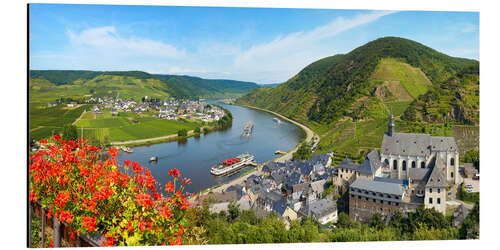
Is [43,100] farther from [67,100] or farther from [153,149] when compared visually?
[153,149]

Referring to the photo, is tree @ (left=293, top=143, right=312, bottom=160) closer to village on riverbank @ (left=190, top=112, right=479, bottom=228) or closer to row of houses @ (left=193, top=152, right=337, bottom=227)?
row of houses @ (left=193, top=152, right=337, bottom=227)

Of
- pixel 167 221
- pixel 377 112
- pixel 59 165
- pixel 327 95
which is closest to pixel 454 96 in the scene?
pixel 377 112

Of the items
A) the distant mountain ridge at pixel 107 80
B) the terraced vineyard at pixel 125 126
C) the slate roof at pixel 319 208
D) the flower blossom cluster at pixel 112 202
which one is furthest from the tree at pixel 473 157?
the distant mountain ridge at pixel 107 80

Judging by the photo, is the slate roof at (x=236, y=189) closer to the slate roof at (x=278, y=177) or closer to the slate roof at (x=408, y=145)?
the slate roof at (x=278, y=177)

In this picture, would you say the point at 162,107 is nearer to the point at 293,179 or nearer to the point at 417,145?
the point at 293,179

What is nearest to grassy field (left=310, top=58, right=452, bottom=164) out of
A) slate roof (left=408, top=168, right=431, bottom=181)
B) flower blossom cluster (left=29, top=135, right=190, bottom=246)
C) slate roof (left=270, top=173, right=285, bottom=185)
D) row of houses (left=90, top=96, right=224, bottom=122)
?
slate roof (left=408, top=168, right=431, bottom=181)

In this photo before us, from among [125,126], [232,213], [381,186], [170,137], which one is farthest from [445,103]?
[125,126]

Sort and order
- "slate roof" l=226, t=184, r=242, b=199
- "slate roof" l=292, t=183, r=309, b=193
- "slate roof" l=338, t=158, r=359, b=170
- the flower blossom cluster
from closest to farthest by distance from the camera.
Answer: the flower blossom cluster → "slate roof" l=338, t=158, r=359, b=170 → "slate roof" l=226, t=184, r=242, b=199 → "slate roof" l=292, t=183, r=309, b=193
